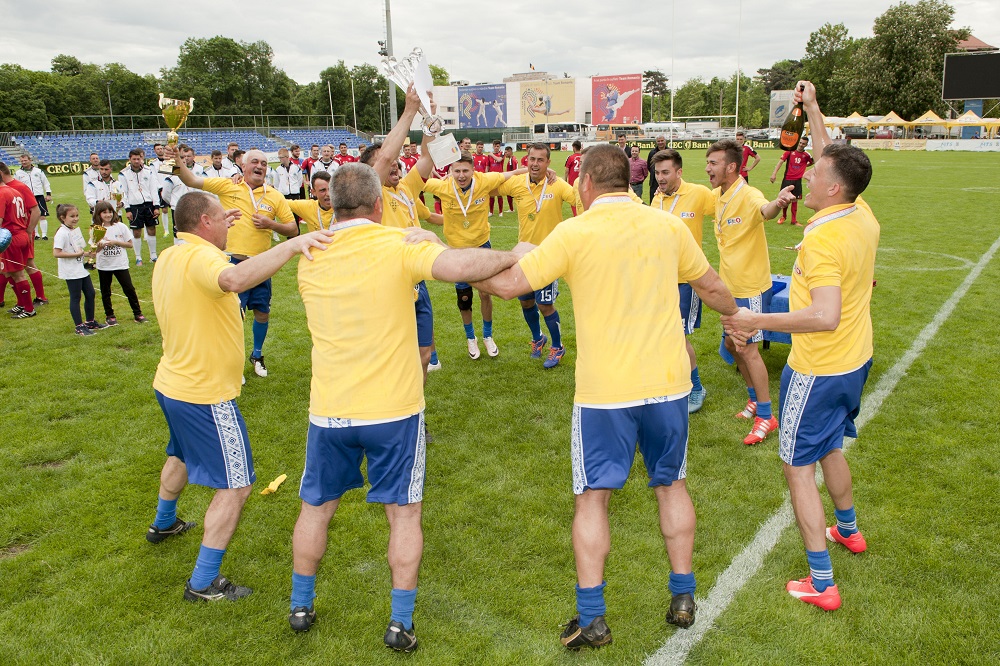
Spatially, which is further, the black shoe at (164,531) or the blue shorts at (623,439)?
the black shoe at (164,531)

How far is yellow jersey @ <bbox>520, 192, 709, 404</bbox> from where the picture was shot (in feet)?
10.3

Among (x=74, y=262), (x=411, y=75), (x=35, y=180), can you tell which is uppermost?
(x=411, y=75)

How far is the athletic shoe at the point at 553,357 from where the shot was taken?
7.71 meters

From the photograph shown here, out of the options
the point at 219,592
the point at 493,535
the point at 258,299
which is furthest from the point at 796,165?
the point at 219,592

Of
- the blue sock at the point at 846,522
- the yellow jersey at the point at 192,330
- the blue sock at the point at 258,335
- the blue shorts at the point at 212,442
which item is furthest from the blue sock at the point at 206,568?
the blue sock at the point at 258,335

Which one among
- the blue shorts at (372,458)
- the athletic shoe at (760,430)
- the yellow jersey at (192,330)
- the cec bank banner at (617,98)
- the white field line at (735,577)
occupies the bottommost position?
the white field line at (735,577)

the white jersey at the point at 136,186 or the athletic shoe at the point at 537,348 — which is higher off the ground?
the white jersey at the point at 136,186

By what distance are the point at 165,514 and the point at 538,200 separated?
521 centimetres

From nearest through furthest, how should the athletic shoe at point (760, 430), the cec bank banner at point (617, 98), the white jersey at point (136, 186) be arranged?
1. the athletic shoe at point (760, 430)
2. the white jersey at point (136, 186)
3. the cec bank banner at point (617, 98)

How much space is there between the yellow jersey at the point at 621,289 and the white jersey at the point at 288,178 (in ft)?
53.6

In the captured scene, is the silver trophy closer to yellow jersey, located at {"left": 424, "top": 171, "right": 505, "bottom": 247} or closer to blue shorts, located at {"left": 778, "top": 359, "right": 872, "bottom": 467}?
yellow jersey, located at {"left": 424, "top": 171, "right": 505, "bottom": 247}

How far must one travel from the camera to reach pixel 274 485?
508 centimetres

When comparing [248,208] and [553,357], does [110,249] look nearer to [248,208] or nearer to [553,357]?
[248,208]

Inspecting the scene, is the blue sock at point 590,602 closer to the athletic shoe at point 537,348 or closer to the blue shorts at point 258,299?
the athletic shoe at point 537,348
